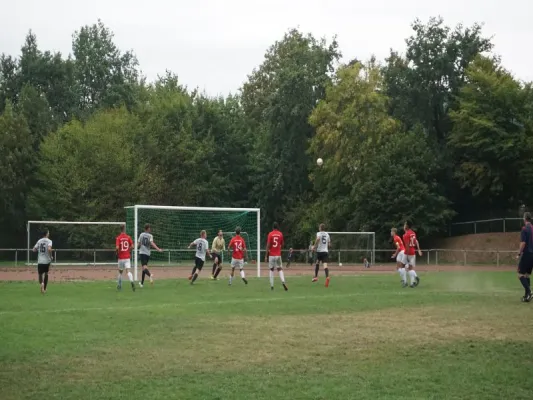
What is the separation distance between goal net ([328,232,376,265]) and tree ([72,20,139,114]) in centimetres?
3317

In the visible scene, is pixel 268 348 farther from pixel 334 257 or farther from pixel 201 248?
pixel 334 257

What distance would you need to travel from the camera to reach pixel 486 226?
179ft

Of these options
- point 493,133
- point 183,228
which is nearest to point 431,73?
point 493,133

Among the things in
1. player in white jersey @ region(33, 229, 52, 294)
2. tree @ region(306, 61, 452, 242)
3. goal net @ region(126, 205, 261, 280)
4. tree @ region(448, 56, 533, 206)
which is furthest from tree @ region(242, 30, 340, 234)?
player in white jersey @ region(33, 229, 52, 294)

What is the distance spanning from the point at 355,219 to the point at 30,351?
43658 mm

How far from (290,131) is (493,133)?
50.7 ft

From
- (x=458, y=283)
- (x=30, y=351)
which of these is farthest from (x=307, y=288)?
(x=30, y=351)

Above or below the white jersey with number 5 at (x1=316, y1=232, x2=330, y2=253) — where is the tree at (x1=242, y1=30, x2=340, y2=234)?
above

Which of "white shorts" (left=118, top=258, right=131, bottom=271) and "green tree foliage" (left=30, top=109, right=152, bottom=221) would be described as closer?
"white shorts" (left=118, top=258, right=131, bottom=271)

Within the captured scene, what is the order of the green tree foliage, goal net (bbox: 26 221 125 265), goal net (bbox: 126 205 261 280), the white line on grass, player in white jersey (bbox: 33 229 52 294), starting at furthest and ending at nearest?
the green tree foliage < goal net (bbox: 26 221 125 265) < goal net (bbox: 126 205 261 280) < player in white jersey (bbox: 33 229 52 294) < the white line on grass

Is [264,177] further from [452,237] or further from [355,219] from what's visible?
[452,237]

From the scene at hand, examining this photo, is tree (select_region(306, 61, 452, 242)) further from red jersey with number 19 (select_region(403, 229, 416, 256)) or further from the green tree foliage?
red jersey with number 19 (select_region(403, 229, 416, 256))

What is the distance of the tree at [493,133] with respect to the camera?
51594 millimetres

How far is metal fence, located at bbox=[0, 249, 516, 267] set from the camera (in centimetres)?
4509
